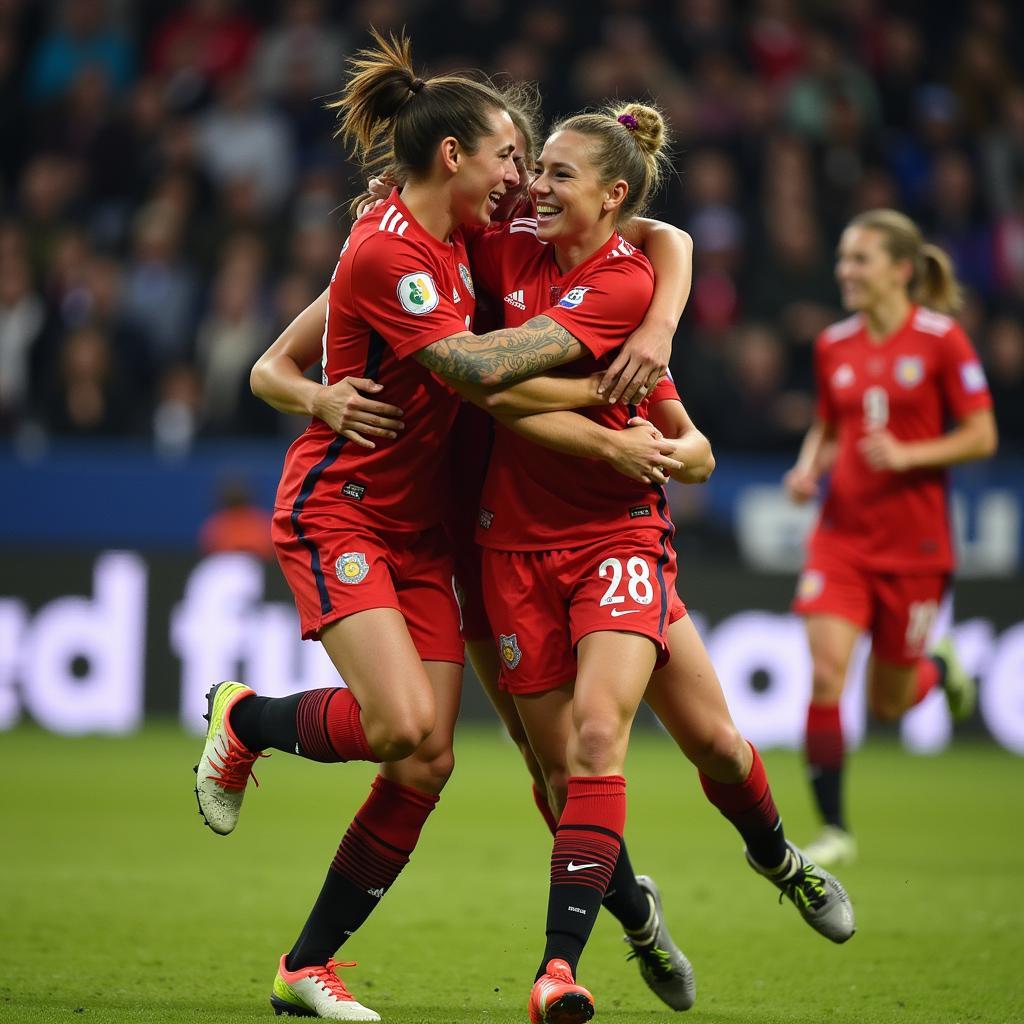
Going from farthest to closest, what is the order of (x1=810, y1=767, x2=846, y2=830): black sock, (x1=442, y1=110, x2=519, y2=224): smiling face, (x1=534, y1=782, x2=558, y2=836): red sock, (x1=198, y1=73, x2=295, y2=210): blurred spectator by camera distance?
(x1=198, y1=73, x2=295, y2=210): blurred spectator < (x1=810, y1=767, x2=846, y2=830): black sock < (x1=534, y1=782, x2=558, y2=836): red sock < (x1=442, y1=110, x2=519, y2=224): smiling face

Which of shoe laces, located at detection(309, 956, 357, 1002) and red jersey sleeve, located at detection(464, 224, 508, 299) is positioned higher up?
red jersey sleeve, located at detection(464, 224, 508, 299)

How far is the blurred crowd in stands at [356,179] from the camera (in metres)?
12.7

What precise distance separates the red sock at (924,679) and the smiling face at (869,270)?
1.63 meters

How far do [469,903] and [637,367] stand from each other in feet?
8.22

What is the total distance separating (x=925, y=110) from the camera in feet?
48.9

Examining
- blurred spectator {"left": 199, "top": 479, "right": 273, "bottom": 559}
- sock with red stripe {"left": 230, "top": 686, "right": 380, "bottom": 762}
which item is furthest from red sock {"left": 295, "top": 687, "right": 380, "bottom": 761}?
blurred spectator {"left": 199, "top": 479, "right": 273, "bottom": 559}

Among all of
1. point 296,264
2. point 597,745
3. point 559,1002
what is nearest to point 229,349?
point 296,264

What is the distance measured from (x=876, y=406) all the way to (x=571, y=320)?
3605 millimetres

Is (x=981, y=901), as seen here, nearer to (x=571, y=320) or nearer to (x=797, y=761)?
(x=571, y=320)

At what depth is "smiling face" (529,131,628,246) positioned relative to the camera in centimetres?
450

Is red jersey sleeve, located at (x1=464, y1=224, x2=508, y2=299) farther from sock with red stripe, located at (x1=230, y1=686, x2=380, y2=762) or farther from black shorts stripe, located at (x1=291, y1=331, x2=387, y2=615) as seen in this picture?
sock with red stripe, located at (x1=230, y1=686, x2=380, y2=762)

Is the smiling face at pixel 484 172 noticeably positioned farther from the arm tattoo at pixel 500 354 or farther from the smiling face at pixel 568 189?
the arm tattoo at pixel 500 354

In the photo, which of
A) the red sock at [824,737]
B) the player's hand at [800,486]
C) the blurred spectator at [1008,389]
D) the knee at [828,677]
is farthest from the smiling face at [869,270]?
the blurred spectator at [1008,389]

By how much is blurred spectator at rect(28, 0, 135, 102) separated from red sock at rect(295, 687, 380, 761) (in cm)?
1181
